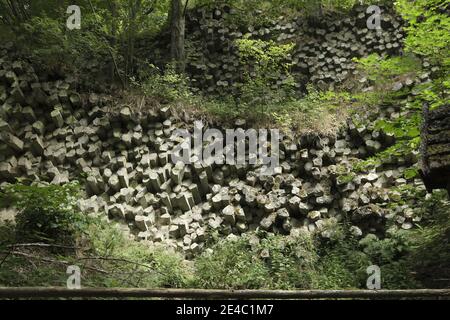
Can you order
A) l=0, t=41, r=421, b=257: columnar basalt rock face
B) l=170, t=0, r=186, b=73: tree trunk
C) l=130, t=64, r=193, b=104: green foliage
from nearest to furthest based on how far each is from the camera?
l=0, t=41, r=421, b=257: columnar basalt rock face
l=130, t=64, r=193, b=104: green foliage
l=170, t=0, r=186, b=73: tree trunk

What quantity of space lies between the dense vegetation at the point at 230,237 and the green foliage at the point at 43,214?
0.01 metres

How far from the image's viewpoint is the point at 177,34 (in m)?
10.9

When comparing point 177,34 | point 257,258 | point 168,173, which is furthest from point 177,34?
point 257,258

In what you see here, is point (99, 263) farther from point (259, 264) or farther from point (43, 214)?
point (259, 264)

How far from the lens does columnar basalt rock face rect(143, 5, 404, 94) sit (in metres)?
10.6

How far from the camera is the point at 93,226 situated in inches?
289

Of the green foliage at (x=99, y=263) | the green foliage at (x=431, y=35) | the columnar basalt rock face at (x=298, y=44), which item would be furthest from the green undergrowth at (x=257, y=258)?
the columnar basalt rock face at (x=298, y=44)

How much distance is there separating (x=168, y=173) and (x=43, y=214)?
2.82m

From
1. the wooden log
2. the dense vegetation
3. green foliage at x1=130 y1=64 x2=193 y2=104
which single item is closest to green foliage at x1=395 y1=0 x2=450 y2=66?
the dense vegetation

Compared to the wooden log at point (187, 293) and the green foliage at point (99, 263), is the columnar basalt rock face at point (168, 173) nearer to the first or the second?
the green foliage at point (99, 263)

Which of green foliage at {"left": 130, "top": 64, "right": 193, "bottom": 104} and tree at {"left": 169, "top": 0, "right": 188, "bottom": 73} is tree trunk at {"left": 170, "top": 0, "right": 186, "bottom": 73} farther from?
green foliage at {"left": 130, "top": 64, "right": 193, "bottom": 104}

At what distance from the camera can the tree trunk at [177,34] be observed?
1082cm

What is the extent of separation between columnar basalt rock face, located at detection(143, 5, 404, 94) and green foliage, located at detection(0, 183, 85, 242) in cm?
503
